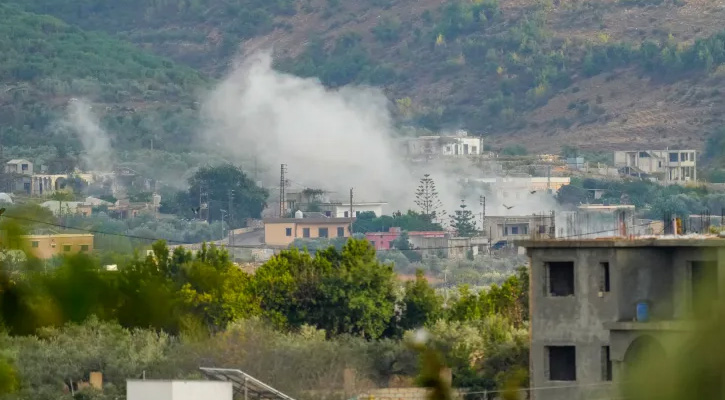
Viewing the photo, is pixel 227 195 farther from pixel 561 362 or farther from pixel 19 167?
pixel 561 362

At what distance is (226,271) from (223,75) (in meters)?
103

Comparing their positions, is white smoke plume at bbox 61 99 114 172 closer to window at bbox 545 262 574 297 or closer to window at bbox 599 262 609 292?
window at bbox 545 262 574 297

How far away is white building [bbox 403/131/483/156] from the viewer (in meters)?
115

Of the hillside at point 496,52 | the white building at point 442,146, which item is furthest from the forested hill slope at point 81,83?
the white building at point 442,146

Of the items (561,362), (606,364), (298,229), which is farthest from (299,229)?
(606,364)

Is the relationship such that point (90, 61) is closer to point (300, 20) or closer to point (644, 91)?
point (300, 20)

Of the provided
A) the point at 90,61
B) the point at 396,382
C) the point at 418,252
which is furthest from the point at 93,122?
the point at 396,382

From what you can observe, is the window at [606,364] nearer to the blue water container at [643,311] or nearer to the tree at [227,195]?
the blue water container at [643,311]

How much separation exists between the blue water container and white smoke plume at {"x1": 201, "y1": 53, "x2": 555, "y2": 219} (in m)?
67.5

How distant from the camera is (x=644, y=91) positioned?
12550 cm

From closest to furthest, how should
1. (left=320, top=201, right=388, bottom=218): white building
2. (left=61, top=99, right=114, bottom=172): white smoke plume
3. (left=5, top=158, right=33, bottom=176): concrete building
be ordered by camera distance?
(left=320, top=201, right=388, bottom=218): white building, (left=5, top=158, right=33, bottom=176): concrete building, (left=61, top=99, right=114, bottom=172): white smoke plume

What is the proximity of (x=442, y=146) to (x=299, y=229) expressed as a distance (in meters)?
24.8

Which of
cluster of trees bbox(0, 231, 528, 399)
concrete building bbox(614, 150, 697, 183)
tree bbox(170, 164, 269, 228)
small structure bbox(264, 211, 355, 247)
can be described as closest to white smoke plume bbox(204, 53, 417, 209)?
tree bbox(170, 164, 269, 228)

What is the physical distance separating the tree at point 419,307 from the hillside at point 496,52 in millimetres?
76237
